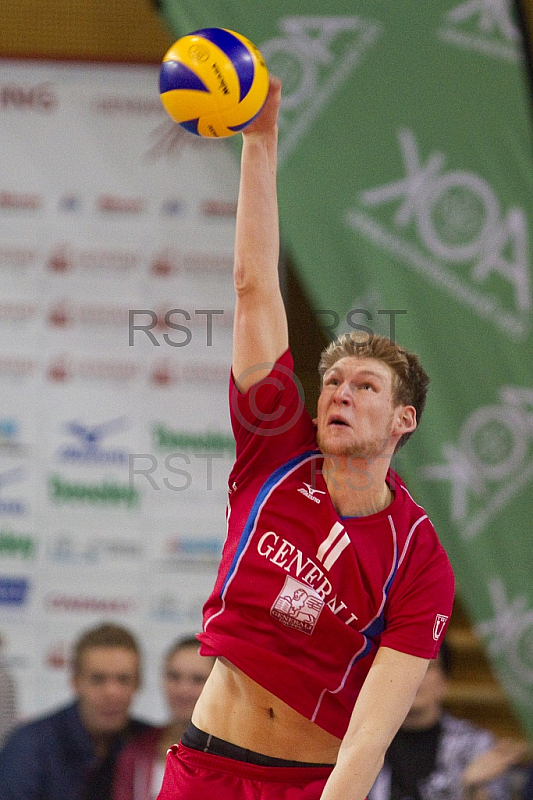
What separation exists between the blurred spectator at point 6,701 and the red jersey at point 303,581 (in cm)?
297

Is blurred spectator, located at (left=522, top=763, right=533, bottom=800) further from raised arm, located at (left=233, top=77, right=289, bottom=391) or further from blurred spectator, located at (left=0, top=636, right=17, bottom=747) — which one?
raised arm, located at (left=233, top=77, right=289, bottom=391)

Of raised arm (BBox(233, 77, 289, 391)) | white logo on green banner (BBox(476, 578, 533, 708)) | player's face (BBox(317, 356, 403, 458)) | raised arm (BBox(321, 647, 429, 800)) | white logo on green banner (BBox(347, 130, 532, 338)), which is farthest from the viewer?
white logo on green banner (BBox(347, 130, 532, 338))

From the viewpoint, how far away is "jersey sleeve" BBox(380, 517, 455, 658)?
224cm

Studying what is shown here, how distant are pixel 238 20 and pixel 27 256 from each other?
167 centimetres

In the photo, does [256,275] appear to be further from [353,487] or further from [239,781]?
[239,781]

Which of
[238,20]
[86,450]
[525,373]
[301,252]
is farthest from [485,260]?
[86,450]

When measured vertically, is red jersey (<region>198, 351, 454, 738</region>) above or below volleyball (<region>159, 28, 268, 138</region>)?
below

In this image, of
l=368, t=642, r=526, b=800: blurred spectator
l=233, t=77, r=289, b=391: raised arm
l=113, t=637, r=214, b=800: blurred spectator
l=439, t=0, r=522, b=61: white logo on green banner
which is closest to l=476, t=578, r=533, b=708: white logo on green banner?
l=368, t=642, r=526, b=800: blurred spectator

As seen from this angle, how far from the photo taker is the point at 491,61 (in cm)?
482

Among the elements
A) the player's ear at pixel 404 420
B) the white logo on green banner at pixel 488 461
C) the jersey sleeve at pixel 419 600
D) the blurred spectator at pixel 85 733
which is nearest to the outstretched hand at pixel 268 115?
the player's ear at pixel 404 420

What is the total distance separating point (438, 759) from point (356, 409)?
8.46 ft

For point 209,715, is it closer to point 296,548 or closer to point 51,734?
point 296,548

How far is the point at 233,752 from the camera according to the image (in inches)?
89.9

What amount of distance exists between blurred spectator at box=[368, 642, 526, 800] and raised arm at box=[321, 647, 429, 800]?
2174 millimetres
